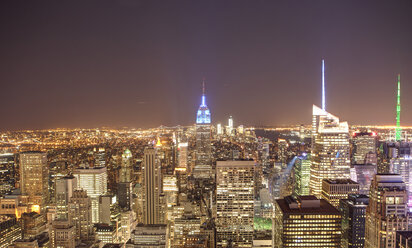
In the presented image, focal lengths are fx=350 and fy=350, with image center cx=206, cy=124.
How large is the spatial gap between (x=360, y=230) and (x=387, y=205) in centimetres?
203

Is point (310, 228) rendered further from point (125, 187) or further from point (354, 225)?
point (125, 187)

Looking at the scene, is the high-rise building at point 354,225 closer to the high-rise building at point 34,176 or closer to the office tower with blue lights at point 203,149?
the office tower with blue lights at point 203,149

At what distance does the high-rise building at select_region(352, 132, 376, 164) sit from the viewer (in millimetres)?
19648

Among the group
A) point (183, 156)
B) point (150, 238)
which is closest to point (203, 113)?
point (183, 156)

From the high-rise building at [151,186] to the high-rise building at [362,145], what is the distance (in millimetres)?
11335

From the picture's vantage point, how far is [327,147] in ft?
67.0

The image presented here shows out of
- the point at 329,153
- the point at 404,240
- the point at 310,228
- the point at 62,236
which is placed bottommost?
the point at 62,236

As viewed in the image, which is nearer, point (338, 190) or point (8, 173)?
point (338, 190)

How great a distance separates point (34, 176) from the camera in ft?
63.4

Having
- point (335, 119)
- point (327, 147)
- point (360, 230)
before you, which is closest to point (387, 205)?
point (360, 230)

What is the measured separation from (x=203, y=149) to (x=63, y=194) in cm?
1466

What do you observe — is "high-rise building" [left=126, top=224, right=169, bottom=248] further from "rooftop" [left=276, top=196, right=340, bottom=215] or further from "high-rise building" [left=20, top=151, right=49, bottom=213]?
"high-rise building" [left=20, top=151, right=49, bottom=213]

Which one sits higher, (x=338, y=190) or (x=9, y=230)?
(x=338, y=190)

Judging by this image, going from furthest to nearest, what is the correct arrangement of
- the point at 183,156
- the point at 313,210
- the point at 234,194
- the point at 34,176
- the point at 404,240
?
1. the point at 183,156
2. the point at 34,176
3. the point at 234,194
4. the point at 313,210
5. the point at 404,240
